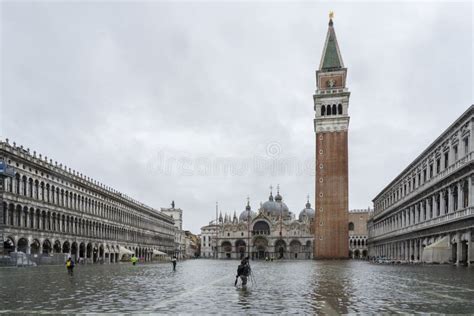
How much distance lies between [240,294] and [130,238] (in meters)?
78.3

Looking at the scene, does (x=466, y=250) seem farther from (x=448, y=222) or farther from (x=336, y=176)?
(x=336, y=176)

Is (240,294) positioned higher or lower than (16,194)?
lower

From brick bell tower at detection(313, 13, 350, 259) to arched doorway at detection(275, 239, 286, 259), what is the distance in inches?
1689

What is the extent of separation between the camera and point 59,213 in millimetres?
61281

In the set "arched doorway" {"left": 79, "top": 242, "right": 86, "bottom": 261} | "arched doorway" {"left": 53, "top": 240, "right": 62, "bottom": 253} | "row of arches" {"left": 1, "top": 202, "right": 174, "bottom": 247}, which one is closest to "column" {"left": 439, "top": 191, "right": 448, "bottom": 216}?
"row of arches" {"left": 1, "top": 202, "right": 174, "bottom": 247}

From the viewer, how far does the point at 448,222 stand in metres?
42.8

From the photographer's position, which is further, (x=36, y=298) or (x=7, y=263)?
(x=7, y=263)

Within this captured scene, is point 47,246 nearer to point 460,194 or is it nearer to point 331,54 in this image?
point 460,194

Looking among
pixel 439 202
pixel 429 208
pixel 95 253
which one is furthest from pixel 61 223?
pixel 439 202

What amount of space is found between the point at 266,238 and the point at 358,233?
25661mm

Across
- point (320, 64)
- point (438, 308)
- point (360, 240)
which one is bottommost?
point (360, 240)

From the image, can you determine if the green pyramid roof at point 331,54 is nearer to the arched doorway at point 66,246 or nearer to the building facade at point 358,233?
the building facade at point 358,233

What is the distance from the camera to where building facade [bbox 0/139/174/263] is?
50250 millimetres

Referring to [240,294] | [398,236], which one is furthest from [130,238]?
[240,294]
